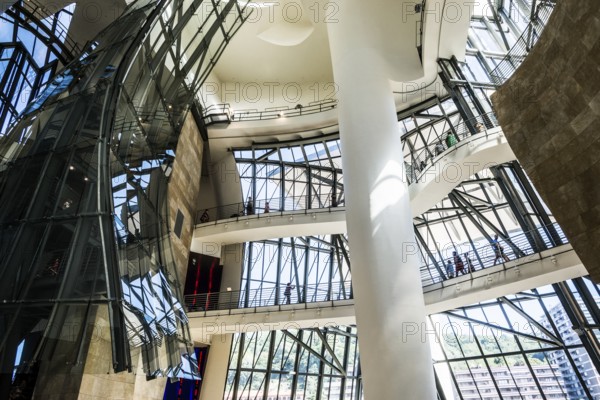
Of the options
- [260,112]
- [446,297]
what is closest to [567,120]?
[446,297]

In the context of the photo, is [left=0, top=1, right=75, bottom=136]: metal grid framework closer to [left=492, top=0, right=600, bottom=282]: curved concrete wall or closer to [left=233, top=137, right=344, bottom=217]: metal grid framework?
[left=233, top=137, right=344, bottom=217]: metal grid framework

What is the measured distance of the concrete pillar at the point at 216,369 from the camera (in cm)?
2167

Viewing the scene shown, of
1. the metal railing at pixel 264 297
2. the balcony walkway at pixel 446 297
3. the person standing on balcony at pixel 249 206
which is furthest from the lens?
the person standing on balcony at pixel 249 206

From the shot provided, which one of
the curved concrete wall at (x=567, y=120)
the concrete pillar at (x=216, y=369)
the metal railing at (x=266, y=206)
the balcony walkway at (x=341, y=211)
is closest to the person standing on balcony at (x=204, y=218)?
the metal railing at (x=266, y=206)

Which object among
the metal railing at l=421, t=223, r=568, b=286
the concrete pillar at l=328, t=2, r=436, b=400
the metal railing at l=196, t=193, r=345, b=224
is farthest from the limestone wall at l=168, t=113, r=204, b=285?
the metal railing at l=421, t=223, r=568, b=286

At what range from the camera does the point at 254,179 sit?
27.8 m

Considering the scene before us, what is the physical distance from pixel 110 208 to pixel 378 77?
1166cm

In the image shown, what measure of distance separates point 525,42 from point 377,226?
8.62m

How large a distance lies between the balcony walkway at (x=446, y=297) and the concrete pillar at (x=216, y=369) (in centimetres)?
70

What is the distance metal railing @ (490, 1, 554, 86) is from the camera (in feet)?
42.1

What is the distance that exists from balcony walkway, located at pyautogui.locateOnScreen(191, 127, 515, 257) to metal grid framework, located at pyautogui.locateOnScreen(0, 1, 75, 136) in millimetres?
10672

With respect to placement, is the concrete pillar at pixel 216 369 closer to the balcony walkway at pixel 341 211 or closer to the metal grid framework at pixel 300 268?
the metal grid framework at pixel 300 268

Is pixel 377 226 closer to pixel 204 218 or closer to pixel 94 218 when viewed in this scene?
pixel 94 218

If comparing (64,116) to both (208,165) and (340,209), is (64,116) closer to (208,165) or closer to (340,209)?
(340,209)
